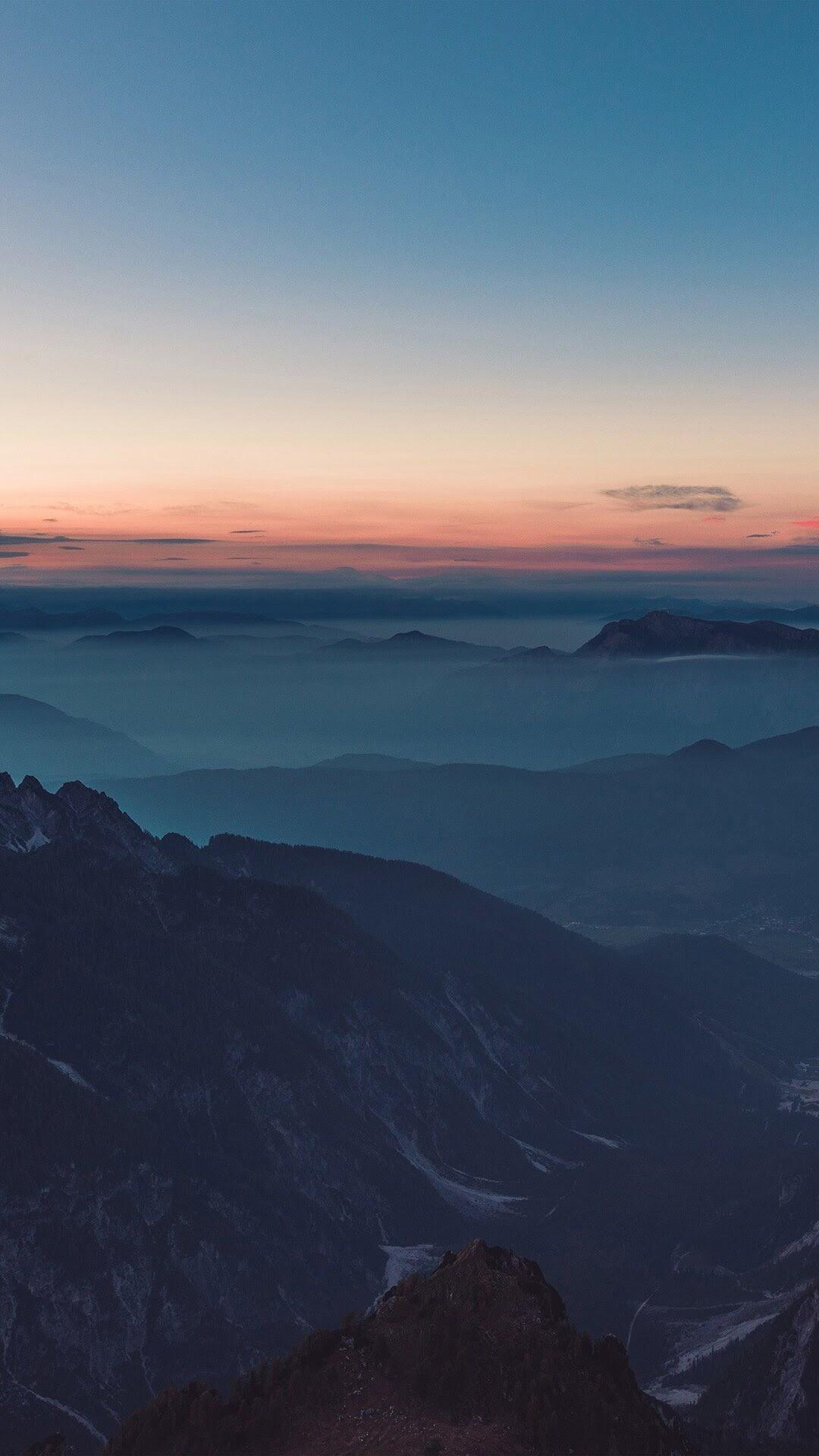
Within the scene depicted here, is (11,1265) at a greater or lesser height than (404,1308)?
lesser

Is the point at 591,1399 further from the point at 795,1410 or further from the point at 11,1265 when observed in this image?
the point at 11,1265

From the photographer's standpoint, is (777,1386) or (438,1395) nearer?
(438,1395)

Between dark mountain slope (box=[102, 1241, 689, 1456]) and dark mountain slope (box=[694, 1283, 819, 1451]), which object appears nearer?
dark mountain slope (box=[102, 1241, 689, 1456])

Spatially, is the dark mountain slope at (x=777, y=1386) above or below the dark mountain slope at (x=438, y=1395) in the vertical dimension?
below

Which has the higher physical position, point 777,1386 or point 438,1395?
point 438,1395

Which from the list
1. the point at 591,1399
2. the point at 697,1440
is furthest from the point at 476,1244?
the point at 697,1440

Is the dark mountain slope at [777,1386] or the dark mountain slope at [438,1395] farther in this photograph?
the dark mountain slope at [777,1386]

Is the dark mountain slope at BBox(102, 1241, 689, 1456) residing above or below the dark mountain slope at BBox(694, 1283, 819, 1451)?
above

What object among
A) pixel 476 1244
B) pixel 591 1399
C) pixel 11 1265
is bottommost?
pixel 11 1265
